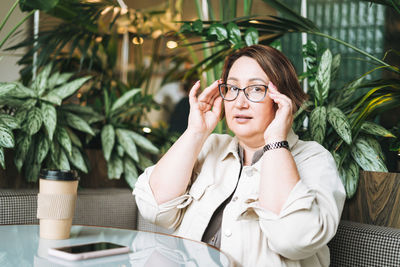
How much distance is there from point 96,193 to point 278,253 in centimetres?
122

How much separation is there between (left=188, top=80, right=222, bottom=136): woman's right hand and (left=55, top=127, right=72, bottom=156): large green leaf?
2.67 feet

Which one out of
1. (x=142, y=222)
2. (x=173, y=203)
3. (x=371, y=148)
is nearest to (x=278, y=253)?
(x=173, y=203)

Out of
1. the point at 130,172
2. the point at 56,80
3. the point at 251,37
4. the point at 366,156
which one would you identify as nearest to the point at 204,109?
the point at 251,37

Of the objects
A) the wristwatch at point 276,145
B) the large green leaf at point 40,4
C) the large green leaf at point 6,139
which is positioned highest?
the large green leaf at point 40,4

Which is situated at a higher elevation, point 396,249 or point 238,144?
point 238,144

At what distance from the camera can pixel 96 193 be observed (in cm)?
227

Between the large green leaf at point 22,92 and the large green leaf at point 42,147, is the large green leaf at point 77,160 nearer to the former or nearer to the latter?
the large green leaf at point 42,147

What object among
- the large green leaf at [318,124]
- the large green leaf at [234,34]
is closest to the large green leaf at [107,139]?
the large green leaf at [234,34]

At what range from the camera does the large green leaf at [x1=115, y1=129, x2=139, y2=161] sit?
2.45 metres

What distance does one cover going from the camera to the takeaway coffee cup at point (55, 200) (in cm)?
121

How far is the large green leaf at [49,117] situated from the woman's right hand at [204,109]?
794mm

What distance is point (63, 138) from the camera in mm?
2219

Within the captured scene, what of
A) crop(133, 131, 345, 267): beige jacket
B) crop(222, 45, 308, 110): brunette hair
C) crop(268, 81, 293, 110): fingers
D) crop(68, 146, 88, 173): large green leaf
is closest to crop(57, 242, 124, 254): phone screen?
crop(133, 131, 345, 267): beige jacket

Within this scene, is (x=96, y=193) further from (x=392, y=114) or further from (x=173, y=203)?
(x=392, y=114)
